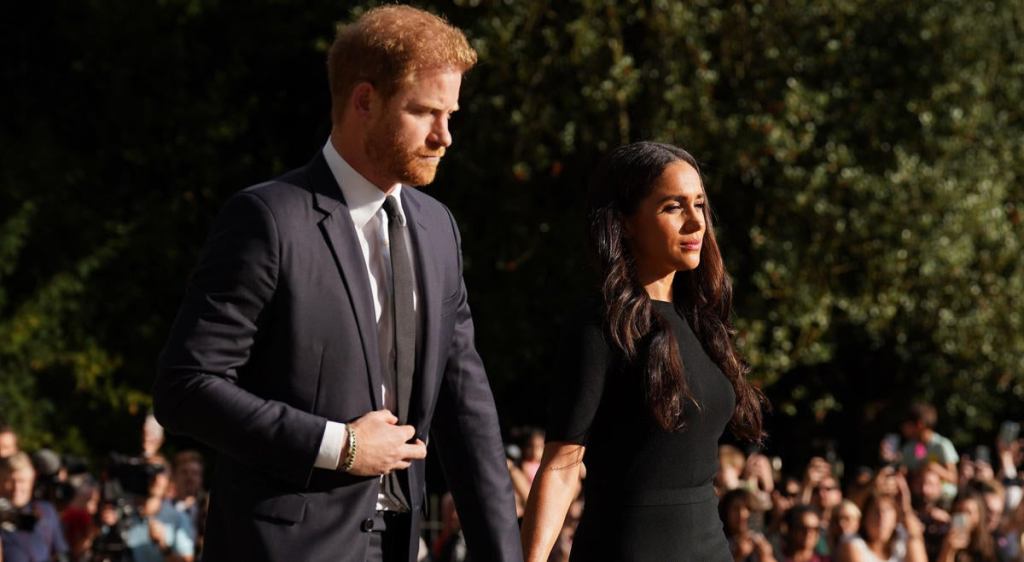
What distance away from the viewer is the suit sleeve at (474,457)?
11.4 feet

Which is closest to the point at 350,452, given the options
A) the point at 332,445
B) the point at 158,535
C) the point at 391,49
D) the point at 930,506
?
the point at 332,445

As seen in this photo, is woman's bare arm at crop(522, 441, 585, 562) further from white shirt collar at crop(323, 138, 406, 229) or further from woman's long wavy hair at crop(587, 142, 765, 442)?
white shirt collar at crop(323, 138, 406, 229)

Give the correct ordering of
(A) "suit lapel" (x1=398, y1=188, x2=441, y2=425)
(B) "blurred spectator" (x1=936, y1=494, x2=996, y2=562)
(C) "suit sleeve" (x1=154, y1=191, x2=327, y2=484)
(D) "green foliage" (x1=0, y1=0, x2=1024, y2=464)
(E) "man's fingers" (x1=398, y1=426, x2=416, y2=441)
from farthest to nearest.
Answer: (D) "green foliage" (x1=0, y1=0, x2=1024, y2=464), (B) "blurred spectator" (x1=936, y1=494, x2=996, y2=562), (A) "suit lapel" (x1=398, y1=188, x2=441, y2=425), (E) "man's fingers" (x1=398, y1=426, x2=416, y2=441), (C) "suit sleeve" (x1=154, y1=191, x2=327, y2=484)

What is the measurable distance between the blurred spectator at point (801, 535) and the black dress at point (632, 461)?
5022mm

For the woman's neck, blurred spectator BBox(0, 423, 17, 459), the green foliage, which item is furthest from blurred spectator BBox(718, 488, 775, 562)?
the woman's neck

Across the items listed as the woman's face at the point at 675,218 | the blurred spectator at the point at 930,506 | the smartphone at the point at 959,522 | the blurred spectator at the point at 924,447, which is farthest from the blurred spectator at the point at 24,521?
the blurred spectator at the point at 924,447

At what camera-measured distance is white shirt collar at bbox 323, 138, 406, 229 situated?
11.1ft

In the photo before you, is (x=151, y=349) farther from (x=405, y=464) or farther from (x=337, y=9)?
(x=405, y=464)

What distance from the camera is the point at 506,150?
1464cm

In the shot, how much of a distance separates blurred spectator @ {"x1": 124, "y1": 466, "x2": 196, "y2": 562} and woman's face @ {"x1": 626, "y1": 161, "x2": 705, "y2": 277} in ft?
20.0

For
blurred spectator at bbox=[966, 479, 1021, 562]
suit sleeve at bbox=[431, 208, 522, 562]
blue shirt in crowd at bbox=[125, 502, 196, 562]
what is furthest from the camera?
blurred spectator at bbox=[966, 479, 1021, 562]

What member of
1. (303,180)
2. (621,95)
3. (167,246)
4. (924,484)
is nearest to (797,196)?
(621,95)

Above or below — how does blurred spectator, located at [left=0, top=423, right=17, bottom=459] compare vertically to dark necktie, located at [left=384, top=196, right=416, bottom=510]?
below

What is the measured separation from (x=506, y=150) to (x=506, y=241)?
104 cm
